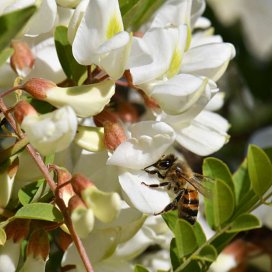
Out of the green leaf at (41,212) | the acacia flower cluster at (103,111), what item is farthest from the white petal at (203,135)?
the green leaf at (41,212)

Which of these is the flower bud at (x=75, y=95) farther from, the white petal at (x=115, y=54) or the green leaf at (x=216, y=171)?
the green leaf at (x=216, y=171)

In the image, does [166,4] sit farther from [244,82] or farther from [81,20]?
[244,82]

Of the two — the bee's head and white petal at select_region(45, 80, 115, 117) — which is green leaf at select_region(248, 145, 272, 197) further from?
white petal at select_region(45, 80, 115, 117)

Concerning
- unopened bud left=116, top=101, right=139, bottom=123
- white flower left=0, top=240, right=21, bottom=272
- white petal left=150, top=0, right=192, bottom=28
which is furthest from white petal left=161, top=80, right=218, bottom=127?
unopened bud left=116, top=101, right=139, bottom=123

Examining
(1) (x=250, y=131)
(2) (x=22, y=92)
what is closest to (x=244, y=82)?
(1) (x=250, y=131)

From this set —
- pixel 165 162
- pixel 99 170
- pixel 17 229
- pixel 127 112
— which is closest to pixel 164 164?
pixel 165 162

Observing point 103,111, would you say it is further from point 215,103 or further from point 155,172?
point 215,103
